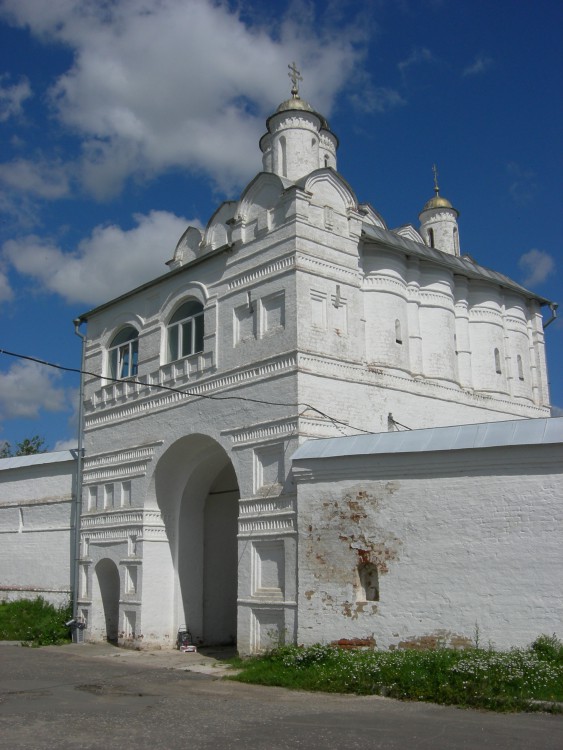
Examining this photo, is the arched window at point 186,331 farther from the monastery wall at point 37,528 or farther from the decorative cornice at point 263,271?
the monastery wall at point 37,528

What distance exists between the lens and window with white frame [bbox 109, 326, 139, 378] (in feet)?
64.5

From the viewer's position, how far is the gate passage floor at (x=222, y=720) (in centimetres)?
773

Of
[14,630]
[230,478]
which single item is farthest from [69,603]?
[230,478]

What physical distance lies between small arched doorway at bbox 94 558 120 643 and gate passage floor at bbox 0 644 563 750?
234 inches

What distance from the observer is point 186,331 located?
17969 millimetres

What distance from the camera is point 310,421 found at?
14.3 metres

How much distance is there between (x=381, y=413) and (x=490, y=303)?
18.9 ft

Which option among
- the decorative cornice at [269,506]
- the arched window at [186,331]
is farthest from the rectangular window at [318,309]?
the decorative cornice at [269,506]

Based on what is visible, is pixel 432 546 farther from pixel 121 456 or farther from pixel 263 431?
pixel 121 456

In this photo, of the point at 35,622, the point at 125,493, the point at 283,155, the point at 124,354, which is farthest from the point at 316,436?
the point at 35,622

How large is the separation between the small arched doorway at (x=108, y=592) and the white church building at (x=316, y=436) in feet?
0.13

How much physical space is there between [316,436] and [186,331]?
5.15m

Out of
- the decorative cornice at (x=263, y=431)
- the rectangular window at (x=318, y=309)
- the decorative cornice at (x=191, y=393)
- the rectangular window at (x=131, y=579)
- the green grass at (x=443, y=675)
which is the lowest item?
the green grass at (x=443, y=675)

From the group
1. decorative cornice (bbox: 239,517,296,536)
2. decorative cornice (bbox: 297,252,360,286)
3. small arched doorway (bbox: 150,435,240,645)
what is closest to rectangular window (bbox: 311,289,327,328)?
decorative cornice (bbox: 297,252,360,286)
